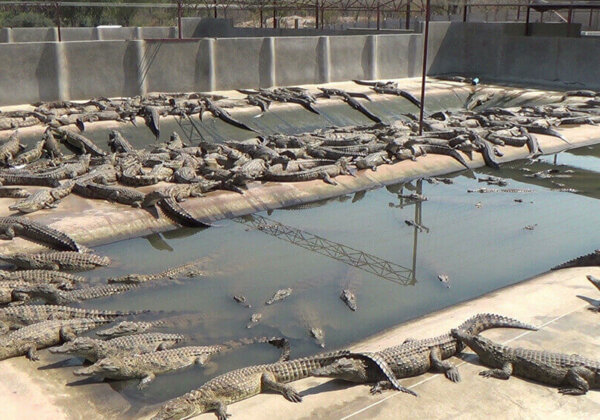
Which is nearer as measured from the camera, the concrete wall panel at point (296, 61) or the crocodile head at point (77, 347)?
the crocodile head at point (77, 347)

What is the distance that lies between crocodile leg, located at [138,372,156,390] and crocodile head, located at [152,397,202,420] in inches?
32.7

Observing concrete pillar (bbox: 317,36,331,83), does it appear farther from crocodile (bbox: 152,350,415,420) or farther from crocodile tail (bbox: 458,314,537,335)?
crocodile (bbox: 152,350,415,420)

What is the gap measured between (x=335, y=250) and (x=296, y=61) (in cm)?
1234

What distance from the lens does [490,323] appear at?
6402 mm

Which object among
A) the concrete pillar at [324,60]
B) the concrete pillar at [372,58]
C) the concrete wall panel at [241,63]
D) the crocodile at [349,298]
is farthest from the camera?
the concrete pillar at [372,58]

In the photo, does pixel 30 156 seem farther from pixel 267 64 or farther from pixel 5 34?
pixel 5 34

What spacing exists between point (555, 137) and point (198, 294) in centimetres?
1176

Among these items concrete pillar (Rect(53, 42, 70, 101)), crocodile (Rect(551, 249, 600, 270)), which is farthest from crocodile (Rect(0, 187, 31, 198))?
crocodile (Rect(551, 249, 600, 270))

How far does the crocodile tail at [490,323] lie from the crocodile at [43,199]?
22.2 ft

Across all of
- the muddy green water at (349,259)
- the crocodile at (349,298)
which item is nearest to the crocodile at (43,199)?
the muddy green water at (349,259)

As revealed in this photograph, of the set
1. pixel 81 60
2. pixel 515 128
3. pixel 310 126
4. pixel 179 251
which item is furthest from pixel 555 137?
pixel 81 60

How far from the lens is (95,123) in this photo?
15.2m

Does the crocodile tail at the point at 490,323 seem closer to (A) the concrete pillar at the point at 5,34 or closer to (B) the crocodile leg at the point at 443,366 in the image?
(B) the crocodile leg at the point at 443,366

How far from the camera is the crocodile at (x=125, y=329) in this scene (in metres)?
6.78
